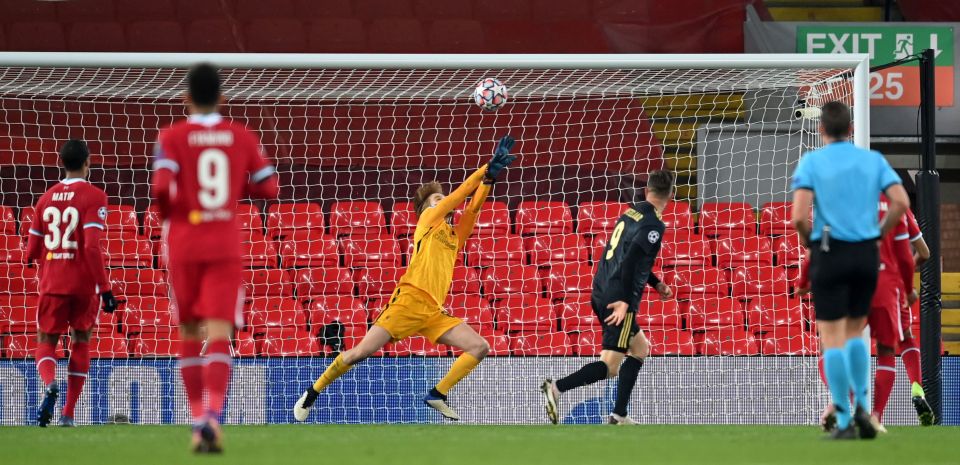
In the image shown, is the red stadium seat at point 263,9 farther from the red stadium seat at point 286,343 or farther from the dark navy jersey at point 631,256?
the dark navy jersey at point 631,256

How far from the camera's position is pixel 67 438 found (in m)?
6.36

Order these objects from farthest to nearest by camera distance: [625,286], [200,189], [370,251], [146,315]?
[370,251] → [146,315] → [625,286] → [200,189]

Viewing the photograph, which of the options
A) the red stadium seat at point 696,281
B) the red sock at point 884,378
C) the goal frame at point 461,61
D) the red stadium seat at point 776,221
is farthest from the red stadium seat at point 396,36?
the red sock at point 884,378

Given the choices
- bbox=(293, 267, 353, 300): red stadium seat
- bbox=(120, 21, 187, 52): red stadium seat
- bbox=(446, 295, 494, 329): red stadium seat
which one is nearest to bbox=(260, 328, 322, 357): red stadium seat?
bbox=(293, 267, 353, 300): red stadium seat

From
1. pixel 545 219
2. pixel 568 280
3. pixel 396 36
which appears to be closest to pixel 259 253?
pixel 545 219

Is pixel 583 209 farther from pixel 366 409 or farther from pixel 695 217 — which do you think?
pixel 366 409

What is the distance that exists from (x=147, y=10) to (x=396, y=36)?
8.32 feet

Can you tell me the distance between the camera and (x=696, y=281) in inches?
424

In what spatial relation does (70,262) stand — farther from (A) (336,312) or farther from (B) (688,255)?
(B) (688,255)

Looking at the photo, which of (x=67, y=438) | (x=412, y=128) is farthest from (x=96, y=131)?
(x=67, y=438)

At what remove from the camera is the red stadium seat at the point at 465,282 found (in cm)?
1051

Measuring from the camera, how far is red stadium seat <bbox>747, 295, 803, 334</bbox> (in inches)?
411

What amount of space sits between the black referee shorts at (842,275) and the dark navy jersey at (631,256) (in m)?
2.19

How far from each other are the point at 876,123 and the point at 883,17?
1.73m
